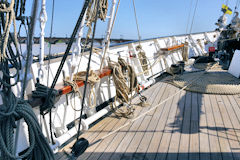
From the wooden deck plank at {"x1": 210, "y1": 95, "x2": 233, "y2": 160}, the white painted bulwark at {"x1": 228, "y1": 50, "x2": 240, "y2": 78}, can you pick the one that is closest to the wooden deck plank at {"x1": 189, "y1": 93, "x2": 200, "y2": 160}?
the wooden deck plank at {"x1": 210, "y1": 95, "x2": 233, "y2": 160}

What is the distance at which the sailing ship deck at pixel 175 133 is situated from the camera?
7.72ft

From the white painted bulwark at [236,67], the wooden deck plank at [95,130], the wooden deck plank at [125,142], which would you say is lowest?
the wooden deck plank at [95,130]

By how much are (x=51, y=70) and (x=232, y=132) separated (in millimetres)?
2810

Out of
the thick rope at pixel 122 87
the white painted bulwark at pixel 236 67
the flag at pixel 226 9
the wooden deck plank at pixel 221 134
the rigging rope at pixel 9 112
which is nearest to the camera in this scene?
the rigging rope at pixel 9 112

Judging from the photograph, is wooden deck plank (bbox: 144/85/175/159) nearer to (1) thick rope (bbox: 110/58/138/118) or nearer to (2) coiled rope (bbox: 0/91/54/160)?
(1) thick rope (bbox: 110/58/138/118)

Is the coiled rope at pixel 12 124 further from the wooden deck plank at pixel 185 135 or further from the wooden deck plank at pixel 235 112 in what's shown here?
the wooden deck plank at pixel 235 112

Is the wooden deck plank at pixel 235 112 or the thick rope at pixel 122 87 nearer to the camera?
the wooden deck plank at pixel 235 112

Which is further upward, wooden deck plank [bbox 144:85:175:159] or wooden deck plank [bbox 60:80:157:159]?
wooden deck plank [bbox 144:85:175:159]

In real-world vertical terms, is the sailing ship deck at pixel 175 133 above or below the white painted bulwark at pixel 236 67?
below

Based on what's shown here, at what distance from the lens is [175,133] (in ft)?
9.22

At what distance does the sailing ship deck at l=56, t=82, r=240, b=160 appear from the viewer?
235 centimetres

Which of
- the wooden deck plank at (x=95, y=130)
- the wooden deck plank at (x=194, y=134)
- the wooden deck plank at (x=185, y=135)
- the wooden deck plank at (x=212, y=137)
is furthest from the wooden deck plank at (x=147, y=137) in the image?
the wooden deck plank at (x=212, y=137)

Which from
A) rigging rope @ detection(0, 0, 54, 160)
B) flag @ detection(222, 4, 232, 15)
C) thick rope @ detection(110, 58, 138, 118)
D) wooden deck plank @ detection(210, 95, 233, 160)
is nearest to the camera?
rigging rope @ detection(0, 0, 54, 160)

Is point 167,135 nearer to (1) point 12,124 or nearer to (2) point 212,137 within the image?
(2) point 212,137
